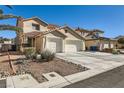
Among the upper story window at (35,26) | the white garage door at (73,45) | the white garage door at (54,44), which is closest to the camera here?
the white garage door at (54,44)

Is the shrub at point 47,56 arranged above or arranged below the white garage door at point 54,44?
below

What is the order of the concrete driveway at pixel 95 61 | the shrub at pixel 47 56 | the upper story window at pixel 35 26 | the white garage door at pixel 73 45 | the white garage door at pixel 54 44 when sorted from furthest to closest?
the upper story window at pixel 35 26 → the white garage door at pixel 73 45 → the white garage door at pixel 54 44 → the shrub at pixel 47 56 → the concrete driveway at pixel 95 61

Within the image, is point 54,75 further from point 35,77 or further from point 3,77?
point 3,77

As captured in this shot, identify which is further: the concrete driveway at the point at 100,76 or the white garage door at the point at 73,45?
the white garage door at the point at 73,45

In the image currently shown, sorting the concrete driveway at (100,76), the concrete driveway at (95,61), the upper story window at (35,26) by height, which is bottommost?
the concrete driveway at (100,76)

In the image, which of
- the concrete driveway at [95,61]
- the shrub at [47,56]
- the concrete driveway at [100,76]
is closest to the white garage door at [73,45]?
the concrete driveway at [95,61]

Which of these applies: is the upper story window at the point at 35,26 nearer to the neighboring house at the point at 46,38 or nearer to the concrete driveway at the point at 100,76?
the neighboring house at the point at 46,38

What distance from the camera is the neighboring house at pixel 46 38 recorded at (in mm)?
20516

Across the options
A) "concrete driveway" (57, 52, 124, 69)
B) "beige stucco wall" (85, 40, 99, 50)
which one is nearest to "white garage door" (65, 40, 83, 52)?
"beige stucco wall" (85, 40, 99, 50)

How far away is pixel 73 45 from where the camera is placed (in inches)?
979

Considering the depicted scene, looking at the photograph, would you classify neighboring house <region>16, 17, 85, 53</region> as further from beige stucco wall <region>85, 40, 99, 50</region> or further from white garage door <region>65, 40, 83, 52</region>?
beige stucco wall <region>85, 40, 99, 50</region>

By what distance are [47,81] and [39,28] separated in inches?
731

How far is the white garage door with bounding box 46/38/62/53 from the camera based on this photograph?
824 inches

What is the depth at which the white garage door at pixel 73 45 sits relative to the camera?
79.0 feet
